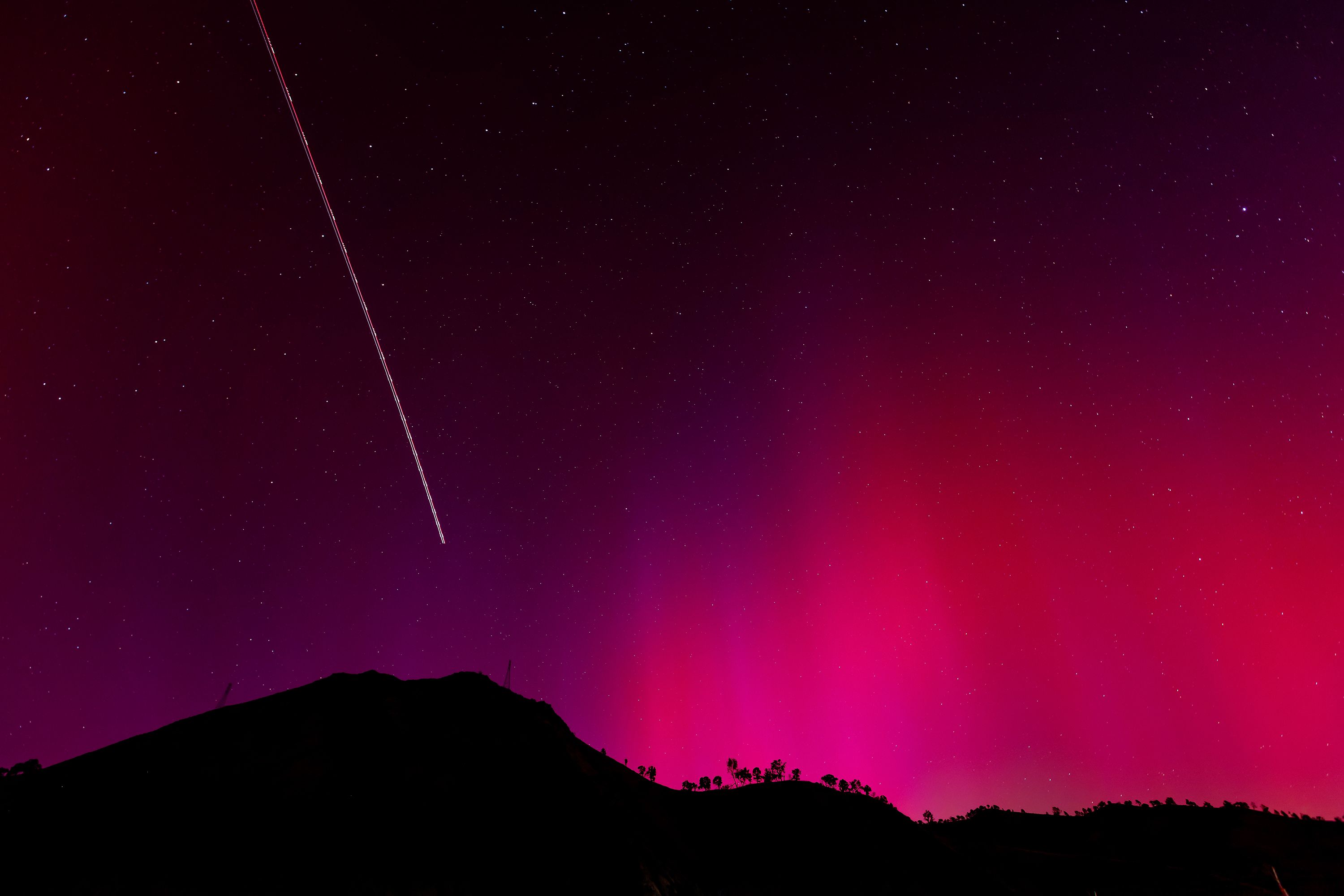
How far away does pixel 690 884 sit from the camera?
25672 millimetres

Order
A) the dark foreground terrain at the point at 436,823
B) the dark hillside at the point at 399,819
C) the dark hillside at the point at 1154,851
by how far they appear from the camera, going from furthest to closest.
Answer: the dark hillside at the point at 1154,851 < the dark foreground terrain at the point at 436,823 < the dark hillside at the point at 399,819

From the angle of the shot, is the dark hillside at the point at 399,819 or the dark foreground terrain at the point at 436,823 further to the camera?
the dark foreground terrain at the point at 436,823

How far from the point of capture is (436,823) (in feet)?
79.8

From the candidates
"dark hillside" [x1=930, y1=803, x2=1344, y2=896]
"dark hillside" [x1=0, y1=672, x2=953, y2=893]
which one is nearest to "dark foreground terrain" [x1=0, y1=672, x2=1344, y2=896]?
"dark hillside" [x1=0, y1=672, x2=953, y2=893]

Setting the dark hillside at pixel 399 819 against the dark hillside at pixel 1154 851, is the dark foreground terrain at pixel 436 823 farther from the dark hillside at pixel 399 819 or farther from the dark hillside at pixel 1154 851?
the dark hillside at pixel 1154 851

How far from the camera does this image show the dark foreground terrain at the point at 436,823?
68.5 feet

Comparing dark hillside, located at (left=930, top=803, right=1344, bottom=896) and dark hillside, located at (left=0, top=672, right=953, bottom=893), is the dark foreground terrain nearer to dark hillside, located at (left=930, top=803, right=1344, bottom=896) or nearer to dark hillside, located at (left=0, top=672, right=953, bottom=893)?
dark hillside, located at (left=0, top=672, right=953, bottom=893)

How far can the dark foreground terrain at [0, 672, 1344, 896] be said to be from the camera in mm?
20891

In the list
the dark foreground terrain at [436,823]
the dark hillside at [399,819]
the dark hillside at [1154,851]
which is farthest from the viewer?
the dark hillside at [1154,851]

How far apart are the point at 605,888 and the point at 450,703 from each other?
1384 centimetres

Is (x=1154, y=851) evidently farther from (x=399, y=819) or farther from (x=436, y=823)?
(x=399, y=819)

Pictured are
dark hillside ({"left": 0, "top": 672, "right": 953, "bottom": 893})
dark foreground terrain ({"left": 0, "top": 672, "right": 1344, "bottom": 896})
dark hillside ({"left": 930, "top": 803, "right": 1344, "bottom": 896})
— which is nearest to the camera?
dark hillside ({"left": 0, "top": 672, "right": 953, "bottom": 893})

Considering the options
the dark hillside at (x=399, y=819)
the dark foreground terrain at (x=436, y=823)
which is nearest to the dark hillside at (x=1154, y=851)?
the dark foreground terrain at (x=436, y=823)

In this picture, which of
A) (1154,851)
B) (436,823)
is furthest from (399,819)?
(1154,851)
